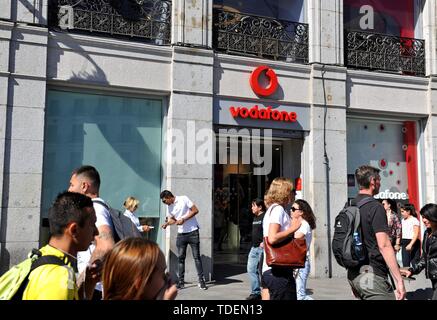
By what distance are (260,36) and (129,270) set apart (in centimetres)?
1014

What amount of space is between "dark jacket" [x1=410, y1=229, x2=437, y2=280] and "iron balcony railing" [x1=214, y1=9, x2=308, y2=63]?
6906mm

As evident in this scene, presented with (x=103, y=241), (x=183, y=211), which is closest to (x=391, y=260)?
(x=103, y=241)

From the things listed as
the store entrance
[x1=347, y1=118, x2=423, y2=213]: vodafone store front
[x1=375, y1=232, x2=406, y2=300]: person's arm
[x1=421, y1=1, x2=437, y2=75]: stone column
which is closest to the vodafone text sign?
the store entrance

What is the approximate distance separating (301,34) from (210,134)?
3.51 m

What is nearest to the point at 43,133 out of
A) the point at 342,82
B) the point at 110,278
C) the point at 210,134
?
the point at 210,134

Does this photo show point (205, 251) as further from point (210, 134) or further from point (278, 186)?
point (278, 186)

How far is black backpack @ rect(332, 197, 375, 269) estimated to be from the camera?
4.84 m

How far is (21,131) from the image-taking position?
368 inches

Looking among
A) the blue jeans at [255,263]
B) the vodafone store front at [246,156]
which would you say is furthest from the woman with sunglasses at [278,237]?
the vodafone store front at [246,156]

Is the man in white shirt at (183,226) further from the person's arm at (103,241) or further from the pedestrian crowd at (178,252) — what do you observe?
the person's arm at (103,241)

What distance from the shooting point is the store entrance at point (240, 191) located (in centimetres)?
1246

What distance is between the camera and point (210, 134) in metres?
10.9

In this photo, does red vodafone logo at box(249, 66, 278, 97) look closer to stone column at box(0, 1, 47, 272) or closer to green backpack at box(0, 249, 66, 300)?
stone column at box(0, 1, 47, 272)

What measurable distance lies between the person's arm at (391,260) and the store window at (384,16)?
9167 millimetres
